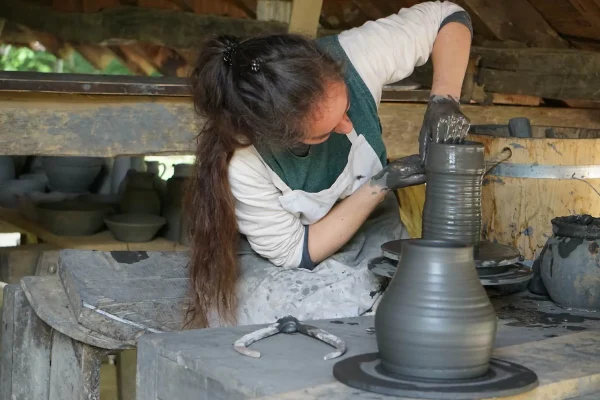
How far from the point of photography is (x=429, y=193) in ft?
7.84

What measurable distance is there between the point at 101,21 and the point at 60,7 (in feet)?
3.30

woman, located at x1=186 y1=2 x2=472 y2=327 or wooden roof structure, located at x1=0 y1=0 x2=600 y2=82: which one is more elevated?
wooden roof structure, located at x1=0 y1=0 x2=600 y2=82

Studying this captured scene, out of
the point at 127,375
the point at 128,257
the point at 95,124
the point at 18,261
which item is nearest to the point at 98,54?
the point at 18,261

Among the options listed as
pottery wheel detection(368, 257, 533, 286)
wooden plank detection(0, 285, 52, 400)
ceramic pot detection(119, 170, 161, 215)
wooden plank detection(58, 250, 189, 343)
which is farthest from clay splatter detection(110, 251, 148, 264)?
ceramic pot detection(119, 170, 161, 215)

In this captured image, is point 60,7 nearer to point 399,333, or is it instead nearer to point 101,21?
point 101,21

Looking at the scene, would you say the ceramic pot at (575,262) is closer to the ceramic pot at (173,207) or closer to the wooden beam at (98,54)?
the ceramic pot at (173,207)

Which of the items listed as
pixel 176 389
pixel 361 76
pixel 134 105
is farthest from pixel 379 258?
pixel 134 105

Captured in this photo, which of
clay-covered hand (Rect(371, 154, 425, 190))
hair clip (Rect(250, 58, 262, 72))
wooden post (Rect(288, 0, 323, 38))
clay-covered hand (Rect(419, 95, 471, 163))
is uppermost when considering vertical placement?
wooden post (Rect(288, 0, 323, 38))

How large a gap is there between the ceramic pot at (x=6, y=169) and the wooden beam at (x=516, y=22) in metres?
2.79

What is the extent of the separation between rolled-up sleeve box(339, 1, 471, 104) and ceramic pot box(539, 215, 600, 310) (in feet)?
2.01

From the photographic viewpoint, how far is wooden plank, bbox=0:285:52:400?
293cm

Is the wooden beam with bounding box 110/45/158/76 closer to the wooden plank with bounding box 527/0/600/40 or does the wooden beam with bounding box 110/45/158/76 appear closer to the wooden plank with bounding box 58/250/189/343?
the wooden plank with bounding box 527/0/600/40

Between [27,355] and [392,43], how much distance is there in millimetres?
1449

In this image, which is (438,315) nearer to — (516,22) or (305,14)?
(305,14)
